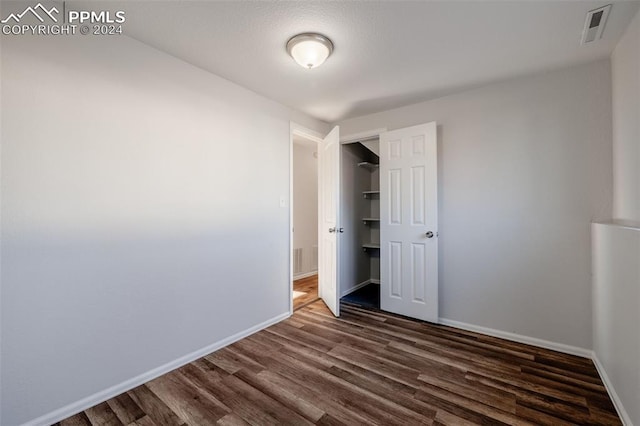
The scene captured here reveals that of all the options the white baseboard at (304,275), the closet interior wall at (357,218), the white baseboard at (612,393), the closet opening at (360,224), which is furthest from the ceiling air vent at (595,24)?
the white baseboard at (304,275)

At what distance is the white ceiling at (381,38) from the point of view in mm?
1575

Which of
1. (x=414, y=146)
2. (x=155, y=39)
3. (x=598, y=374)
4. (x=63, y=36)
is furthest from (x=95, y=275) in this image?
(x=598, y=374)

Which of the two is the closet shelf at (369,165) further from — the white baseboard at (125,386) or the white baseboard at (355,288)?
the white baseboard at (125,386)

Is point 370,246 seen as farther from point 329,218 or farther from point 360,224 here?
point 329,218

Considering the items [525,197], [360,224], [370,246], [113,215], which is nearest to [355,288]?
[370,246]

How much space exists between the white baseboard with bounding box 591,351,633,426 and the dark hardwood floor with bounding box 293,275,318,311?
2675mm

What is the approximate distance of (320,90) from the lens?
105 inches

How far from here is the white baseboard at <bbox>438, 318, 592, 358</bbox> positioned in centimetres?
221

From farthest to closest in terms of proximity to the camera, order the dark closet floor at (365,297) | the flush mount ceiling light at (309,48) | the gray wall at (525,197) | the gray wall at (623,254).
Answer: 1. the dark closet floor at (365,297)
2. the gray wall at (525,197)
3. the flush mount ceiling light at (309,48)
4. the gray wall at (623,254)

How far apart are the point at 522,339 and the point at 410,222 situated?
144 centimetres

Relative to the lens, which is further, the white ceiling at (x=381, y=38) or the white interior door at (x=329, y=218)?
the white interior door at (x=329, y=218)

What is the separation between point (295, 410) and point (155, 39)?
2614mm

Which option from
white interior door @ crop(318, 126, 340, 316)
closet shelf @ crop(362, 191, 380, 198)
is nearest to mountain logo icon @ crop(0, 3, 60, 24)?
white interior door @ crop(318, 126, 340, 316)

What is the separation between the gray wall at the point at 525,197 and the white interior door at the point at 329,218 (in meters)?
1.10
